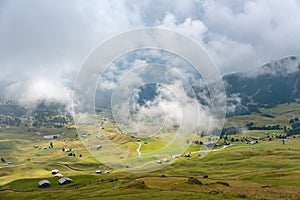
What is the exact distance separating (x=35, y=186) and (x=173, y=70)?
99.0 metres

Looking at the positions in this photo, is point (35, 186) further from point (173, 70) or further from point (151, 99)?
point (173, 70)

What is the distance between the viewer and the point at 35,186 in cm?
12188

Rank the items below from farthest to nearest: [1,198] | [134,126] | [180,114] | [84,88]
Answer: [1,198], [134,126], [180,114], [84,88]

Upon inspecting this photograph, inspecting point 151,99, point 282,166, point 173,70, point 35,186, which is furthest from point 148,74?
point 282,166

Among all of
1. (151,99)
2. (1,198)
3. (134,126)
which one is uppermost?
(151,99)

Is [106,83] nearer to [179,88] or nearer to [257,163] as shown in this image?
[179,88]

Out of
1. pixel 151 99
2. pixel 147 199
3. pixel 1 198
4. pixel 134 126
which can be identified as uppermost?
pixel 151 99

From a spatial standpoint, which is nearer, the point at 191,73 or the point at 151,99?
the point at 191,73

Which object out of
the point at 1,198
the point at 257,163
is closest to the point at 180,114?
the point at 1,198

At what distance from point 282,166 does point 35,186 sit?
10785cm

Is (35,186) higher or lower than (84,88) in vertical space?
lower

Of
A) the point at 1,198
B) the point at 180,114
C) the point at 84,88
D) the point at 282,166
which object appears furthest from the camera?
the point at 282,166

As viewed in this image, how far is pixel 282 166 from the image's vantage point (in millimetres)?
150250

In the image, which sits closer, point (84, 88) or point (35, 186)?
point (84, 88)
